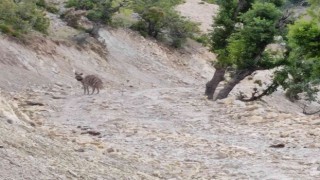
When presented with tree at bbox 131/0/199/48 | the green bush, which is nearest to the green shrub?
tree at bbox 131/0/199/48

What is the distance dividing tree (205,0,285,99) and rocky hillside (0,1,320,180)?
82.1 inches

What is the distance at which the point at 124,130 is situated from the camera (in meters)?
13.8

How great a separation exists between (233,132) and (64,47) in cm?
1744

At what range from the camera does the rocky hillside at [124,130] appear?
8320mm

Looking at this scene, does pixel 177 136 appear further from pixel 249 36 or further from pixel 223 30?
pixel 223 30

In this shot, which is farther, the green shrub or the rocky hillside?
the green shrub

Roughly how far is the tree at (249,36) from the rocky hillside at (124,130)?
208 centimetres

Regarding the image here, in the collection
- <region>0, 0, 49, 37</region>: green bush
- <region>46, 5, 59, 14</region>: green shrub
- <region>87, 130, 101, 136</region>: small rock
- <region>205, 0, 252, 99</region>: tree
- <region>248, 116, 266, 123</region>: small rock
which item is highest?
<region>205, 0, 252, 99</region>: tree

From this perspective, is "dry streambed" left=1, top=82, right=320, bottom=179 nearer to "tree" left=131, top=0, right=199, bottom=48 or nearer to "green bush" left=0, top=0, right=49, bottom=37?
"green bush" left=0, top=0, right=49, bottom=37

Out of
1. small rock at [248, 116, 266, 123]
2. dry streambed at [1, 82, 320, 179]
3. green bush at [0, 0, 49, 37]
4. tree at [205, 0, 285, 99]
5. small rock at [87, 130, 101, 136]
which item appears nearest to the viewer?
dry streambed at [1, 82, 320, 179]

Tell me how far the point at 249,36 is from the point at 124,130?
26.4ft

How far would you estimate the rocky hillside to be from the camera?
8320mm

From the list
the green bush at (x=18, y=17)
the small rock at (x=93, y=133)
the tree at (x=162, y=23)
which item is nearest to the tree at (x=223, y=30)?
the small rock at (x=93, y=133)

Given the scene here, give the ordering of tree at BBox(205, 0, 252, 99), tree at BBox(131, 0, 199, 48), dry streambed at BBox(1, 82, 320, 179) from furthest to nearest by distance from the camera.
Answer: tree at BBox(131, 0, 199, 48) < tree at BBox(205, 0, 252, 99) < dry streambed at BBox(1, 82, 320, 179)
